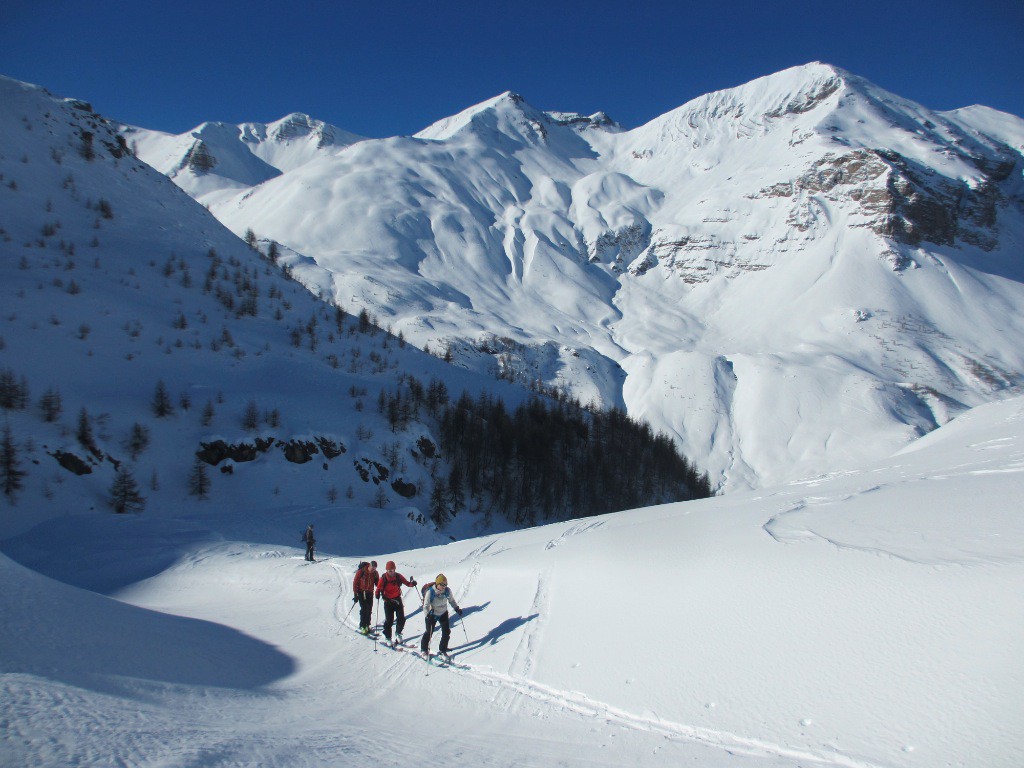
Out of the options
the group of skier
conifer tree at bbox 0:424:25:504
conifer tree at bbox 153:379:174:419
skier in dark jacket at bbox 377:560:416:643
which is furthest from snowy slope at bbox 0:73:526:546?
skier in dark jacket at bbox 377:560:416:643

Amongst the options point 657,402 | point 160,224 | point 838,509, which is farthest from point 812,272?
point 838,509

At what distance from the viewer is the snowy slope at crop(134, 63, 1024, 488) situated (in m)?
100

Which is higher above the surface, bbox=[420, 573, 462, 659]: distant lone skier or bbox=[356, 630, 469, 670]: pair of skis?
bbox=[420, 573, 462, 659]: distant lone skier

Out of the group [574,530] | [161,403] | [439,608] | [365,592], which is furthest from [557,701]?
[161,403]

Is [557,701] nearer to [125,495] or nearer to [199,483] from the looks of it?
[125,495]

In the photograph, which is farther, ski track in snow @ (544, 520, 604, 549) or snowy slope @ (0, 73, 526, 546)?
snowy slope @ (0, 73, 526, 546)

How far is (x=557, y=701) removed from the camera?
23.9 feet

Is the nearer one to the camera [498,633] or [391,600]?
[498,633]

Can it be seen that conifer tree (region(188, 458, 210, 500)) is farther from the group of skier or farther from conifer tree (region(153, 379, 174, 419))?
the group of skier

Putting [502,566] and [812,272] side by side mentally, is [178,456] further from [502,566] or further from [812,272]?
[812,272]

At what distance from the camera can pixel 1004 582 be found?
20.5 feet

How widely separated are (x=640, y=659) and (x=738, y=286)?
165 meters

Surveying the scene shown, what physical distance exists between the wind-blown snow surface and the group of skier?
1.35 feet

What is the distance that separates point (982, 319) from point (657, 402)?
90549 millimetres
